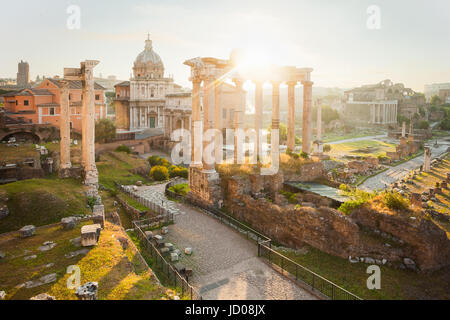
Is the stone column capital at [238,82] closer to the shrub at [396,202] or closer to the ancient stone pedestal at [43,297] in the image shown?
the shrub at [396,202]

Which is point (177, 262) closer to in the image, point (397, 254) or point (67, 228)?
point (67, 228)

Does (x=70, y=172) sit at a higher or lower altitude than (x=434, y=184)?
higher

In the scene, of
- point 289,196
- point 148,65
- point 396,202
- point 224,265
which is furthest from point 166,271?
point 148,65

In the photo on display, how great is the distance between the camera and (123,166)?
28.5m

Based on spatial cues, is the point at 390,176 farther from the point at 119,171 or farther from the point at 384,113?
the point at 384,113

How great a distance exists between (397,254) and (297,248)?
136 inches

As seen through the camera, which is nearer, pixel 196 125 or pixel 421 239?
pixel 421 239

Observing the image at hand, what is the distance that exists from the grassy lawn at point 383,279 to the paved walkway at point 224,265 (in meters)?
1.33

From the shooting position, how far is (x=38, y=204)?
14.2 metres

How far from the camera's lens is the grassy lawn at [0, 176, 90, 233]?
1331cm

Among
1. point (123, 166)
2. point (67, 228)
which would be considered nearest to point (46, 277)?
point (67, 228)

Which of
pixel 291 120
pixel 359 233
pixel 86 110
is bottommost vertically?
pixel 359 233

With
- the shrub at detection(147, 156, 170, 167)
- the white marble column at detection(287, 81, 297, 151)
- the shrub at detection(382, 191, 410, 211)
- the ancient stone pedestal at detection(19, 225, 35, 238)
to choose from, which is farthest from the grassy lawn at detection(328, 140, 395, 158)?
the ancient stone pedestal at detection(19, 225, 35, 238)

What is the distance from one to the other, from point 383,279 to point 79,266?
30.0 ft
